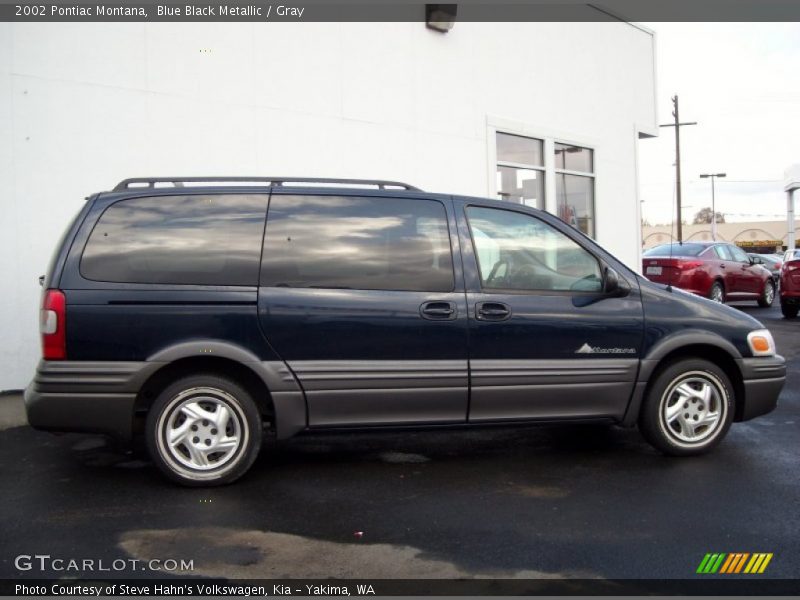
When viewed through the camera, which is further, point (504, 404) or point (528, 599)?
point (504, 404)

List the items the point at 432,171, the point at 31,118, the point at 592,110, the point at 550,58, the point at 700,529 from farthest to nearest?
the point at 592,110
the point at 550,58
the point at 432,171
the point at 31,118
the point at 700,529

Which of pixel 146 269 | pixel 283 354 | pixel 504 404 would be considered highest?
pixel 146 269

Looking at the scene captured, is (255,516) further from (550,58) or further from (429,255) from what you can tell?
(550,58)

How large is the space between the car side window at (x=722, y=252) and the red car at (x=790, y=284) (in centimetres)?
140

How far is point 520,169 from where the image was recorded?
38.5ft

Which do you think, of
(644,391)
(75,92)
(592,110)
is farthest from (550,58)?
(644,391)

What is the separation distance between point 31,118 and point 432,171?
16.6 feet

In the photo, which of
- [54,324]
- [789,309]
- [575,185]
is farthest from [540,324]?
[789,309]

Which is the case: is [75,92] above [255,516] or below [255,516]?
above

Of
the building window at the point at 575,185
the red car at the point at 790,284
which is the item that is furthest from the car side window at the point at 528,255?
the red car at the point at 790,284

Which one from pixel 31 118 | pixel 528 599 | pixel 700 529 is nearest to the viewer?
pixel 528 599

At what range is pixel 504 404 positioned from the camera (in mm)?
4754

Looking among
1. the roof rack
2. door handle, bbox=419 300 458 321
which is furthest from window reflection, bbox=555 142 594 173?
door handle, bbox=419 300 458 321
